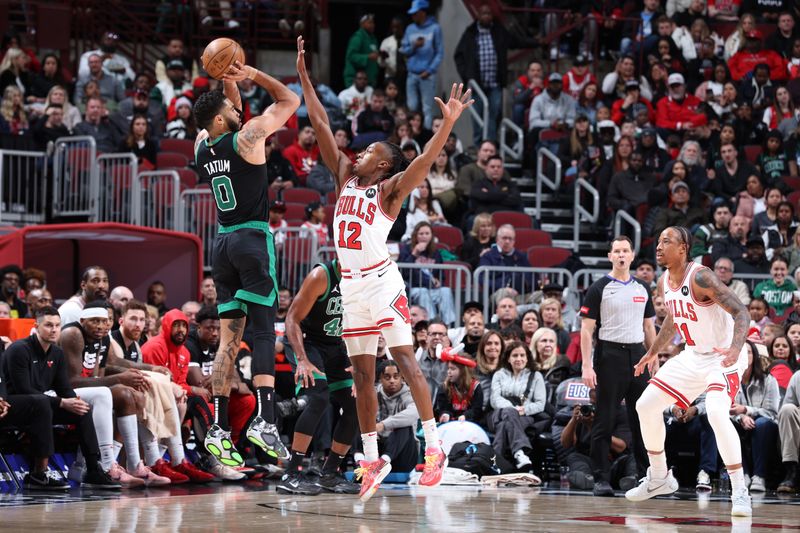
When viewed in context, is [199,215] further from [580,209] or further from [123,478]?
[580,209]

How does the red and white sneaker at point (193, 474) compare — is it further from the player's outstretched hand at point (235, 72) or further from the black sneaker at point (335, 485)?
the player's outstretched hand at point (235, 72)

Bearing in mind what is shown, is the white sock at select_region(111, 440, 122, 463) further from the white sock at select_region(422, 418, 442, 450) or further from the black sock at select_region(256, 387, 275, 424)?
the white sock at select_region(422, 418, 442, 450)

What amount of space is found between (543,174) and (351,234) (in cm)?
1102

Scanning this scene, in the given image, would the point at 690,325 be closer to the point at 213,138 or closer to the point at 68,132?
the point at 213,138

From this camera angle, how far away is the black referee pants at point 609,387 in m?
11.0

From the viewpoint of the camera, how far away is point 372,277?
8695mm

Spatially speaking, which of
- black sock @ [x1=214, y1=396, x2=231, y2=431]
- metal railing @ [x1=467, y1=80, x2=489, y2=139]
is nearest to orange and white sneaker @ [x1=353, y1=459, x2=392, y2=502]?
black sock @ [x1=214, y1=396, x2=231, y2=431]

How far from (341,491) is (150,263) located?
5720 millimetres

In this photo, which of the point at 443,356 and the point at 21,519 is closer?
the point at 21,519

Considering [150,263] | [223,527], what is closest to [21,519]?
[223,527]

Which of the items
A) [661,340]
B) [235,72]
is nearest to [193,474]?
[661,340]

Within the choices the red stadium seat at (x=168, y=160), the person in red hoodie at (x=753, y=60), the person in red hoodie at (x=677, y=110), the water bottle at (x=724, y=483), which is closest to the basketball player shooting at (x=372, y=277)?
the water bottle at (x=724, y=483)

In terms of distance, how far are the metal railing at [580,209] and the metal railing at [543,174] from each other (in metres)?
0.45

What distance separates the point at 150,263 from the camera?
14891 millimetres
